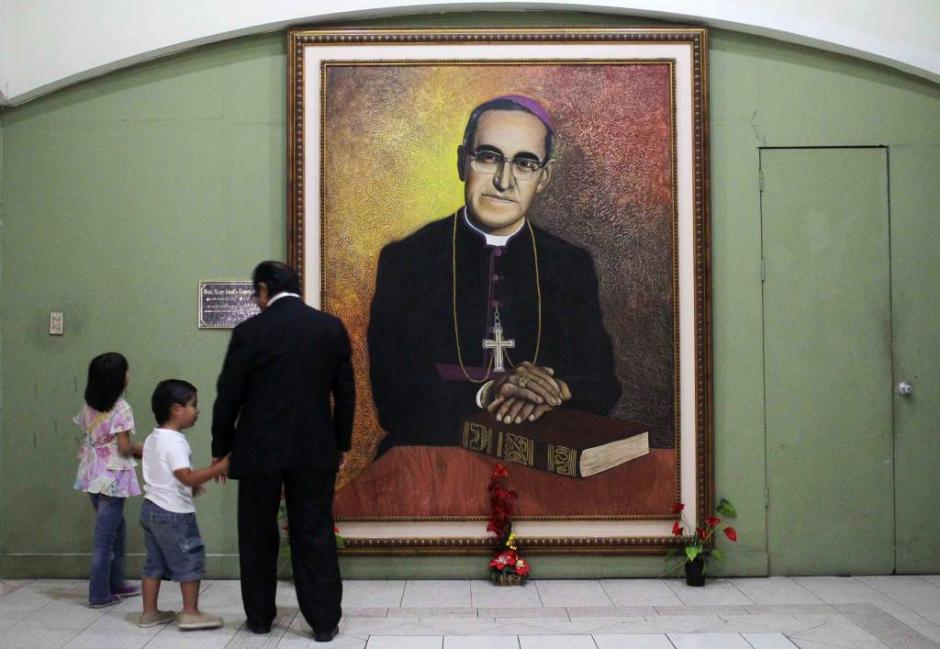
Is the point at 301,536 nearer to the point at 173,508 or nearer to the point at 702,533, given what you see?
the point at 173,508

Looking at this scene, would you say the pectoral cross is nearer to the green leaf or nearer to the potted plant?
the potted plant

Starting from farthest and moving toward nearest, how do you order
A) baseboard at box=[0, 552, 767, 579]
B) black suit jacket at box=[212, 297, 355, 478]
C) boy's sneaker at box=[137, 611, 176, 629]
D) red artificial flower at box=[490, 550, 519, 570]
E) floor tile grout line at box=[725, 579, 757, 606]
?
baseboard at box=[0, 552, 767, 579]
red artificial flower at box=[490, 550, 519, 570]
floor tile grout line at box=[725, 579, 757, 606]
boy's sneaker at box=[137, 611, 176, 629]
black suit jacket at box=[212, 297, 355, 478]

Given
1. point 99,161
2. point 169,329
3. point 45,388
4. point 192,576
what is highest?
point 99,161

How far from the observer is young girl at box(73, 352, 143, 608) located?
4.43 m

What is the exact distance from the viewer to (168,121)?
516 centimetres

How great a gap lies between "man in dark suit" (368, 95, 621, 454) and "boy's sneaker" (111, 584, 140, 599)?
1.40m

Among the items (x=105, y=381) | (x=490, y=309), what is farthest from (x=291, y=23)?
(x=105, y=381)

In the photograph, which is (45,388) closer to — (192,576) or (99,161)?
(99,161)

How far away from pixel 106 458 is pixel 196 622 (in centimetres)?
91

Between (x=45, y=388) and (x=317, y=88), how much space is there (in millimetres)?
2166

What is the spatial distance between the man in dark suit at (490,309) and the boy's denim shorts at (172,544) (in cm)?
125

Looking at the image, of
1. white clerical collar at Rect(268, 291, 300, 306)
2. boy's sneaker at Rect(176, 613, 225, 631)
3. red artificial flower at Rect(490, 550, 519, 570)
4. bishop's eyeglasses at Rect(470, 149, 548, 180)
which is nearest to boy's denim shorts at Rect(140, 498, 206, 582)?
boy's sneaker at Rect(176, 613, 225, 631)

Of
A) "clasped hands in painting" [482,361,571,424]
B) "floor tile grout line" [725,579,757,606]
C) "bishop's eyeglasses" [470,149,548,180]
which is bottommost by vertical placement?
"floor tile grout line" [725,579,757,606]

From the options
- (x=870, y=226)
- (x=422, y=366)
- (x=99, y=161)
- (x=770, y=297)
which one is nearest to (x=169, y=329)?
(x=99, y=161)
